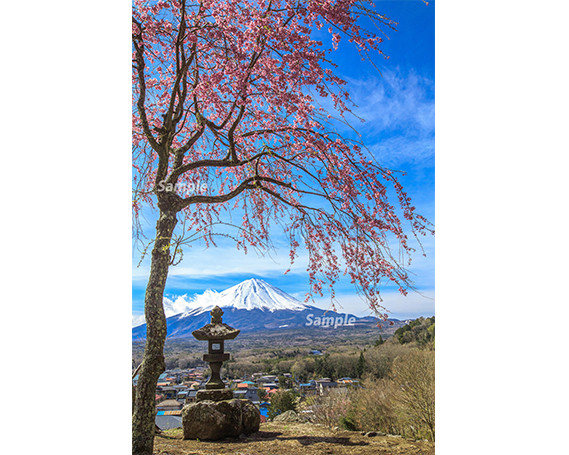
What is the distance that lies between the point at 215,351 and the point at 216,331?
0.47ft

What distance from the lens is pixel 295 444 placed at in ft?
8.06

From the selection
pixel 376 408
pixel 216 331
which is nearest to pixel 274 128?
pixel 216 331

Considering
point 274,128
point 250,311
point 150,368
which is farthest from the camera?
point 274,128

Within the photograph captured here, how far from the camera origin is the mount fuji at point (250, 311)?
103 inches

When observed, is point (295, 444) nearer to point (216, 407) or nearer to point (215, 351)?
point (216, 407)

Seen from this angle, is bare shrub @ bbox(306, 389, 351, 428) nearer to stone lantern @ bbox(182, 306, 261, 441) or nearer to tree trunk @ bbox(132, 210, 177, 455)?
stone lantern @ bbox(182, 306, 261, 441)

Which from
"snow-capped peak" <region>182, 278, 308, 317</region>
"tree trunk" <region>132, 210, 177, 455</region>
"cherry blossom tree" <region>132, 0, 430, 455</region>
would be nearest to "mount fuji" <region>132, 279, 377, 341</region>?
"snow-capped peak" <region>182, 278, 308, 317</region>

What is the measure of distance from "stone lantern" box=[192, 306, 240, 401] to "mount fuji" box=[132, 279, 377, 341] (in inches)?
2.0

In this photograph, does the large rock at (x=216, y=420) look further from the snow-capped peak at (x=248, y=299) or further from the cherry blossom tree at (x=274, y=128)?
the snow-capped peak at (x=248, y=299)

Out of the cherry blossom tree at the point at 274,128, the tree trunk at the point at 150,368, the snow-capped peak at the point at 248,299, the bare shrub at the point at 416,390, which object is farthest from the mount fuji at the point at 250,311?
the bare shrub at the point at 416,390
